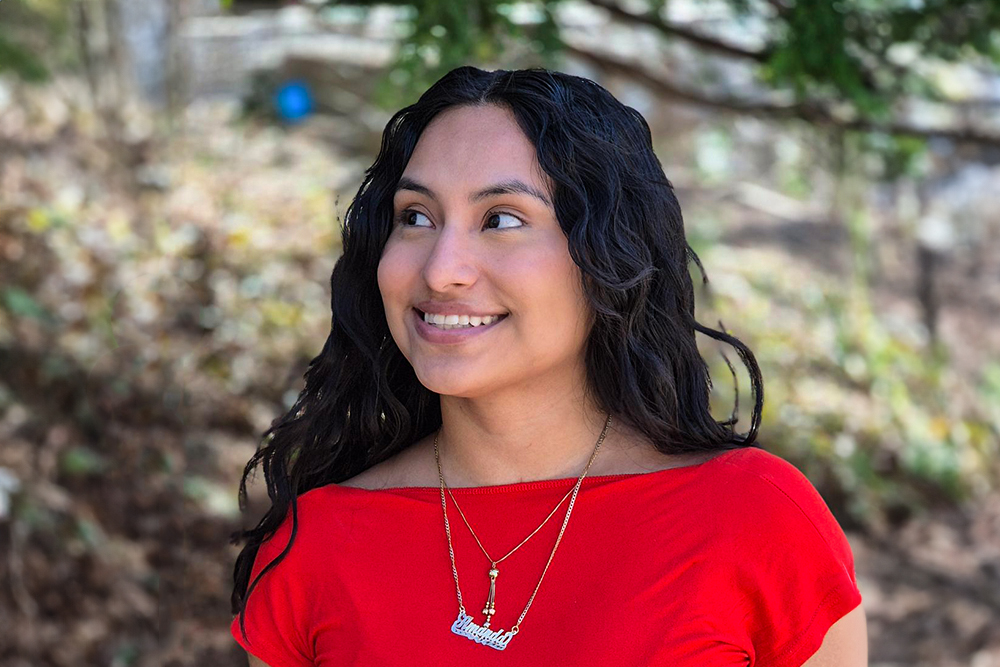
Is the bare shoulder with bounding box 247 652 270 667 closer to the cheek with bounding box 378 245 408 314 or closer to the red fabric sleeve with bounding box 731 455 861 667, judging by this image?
the cheek with bounding box 378 245 408 314

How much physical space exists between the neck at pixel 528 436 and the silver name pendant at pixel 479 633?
0.26 meters

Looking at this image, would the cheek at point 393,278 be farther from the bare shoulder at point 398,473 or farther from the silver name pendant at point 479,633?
the silver name pendant at point 479,633

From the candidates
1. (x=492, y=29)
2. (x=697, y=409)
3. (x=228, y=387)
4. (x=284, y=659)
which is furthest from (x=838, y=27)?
(x=228, y=387)

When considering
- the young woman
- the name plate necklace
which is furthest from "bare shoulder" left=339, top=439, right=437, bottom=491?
the name plate necklace

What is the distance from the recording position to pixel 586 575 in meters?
1.77

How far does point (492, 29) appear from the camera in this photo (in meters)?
3.13

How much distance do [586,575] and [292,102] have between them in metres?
6.06

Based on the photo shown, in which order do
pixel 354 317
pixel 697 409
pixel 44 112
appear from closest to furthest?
pixel 697 409 → pixel 354 317 → pixel 44 112

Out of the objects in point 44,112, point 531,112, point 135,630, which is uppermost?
point 531,112

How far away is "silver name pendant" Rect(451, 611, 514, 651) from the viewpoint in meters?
1.72

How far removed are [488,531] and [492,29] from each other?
67.8 inches

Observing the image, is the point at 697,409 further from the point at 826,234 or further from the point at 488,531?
the point at 826,234

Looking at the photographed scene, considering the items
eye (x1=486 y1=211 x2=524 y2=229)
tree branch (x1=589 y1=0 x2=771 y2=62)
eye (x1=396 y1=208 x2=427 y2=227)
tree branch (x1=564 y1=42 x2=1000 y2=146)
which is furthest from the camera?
tree branch (x1=564 y1=42 x2=1000 y2=146)

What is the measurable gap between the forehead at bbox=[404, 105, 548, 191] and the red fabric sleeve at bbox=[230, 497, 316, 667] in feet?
2.27
